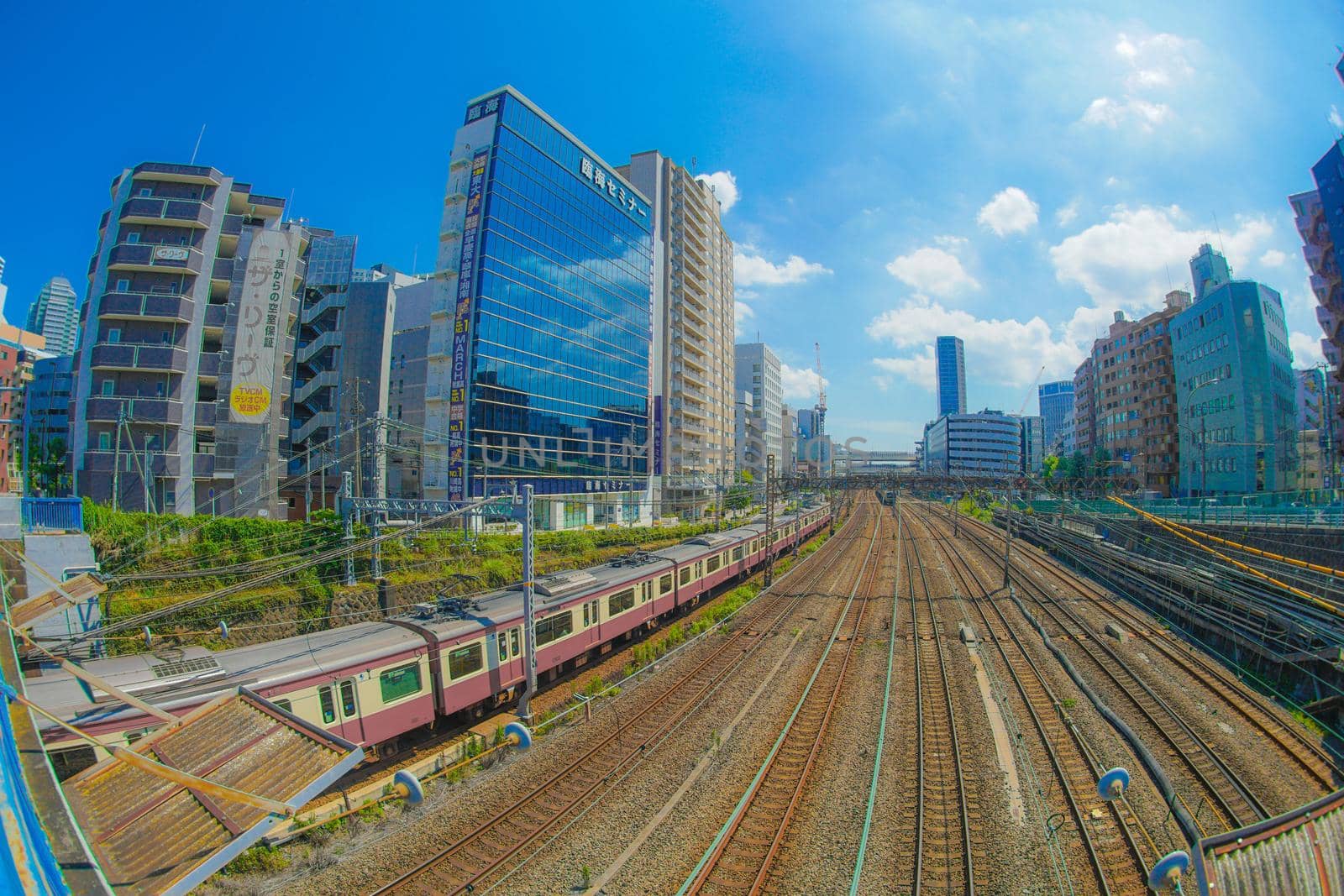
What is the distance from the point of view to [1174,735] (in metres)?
10.9

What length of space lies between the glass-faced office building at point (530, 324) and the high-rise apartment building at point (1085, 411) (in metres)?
53.8

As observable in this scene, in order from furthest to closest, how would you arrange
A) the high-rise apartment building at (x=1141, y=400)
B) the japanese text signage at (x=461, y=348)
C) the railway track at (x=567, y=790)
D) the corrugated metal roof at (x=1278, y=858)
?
the high-rise apartment building at (x=1141, y=400) < the japanese text signage at (x=461, y=348) < the railway track at (x=567, y=790) < the corrugated metal roof at (x=1278, y=858)

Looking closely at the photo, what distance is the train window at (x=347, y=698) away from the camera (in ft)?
30.7

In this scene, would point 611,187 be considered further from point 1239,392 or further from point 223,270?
point 1239,392

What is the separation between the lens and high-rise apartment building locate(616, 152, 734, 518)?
2028 inches

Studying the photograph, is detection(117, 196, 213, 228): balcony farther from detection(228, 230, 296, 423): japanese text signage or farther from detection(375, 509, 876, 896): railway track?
detection(375, 509, 876, 896): railway track

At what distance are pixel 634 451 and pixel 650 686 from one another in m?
31.8

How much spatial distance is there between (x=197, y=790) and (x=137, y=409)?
32.2 m

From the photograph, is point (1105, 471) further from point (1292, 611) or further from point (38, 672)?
point (38, 672)

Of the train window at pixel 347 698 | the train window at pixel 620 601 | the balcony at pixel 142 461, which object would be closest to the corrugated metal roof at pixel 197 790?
the train window at pixel 347 698

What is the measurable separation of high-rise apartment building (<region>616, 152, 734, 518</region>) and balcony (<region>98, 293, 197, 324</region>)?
31300mm

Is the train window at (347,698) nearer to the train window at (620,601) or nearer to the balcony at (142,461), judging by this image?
the train window at (620,601)

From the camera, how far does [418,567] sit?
827 inches

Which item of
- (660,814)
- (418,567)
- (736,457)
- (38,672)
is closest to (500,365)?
(418,567)
